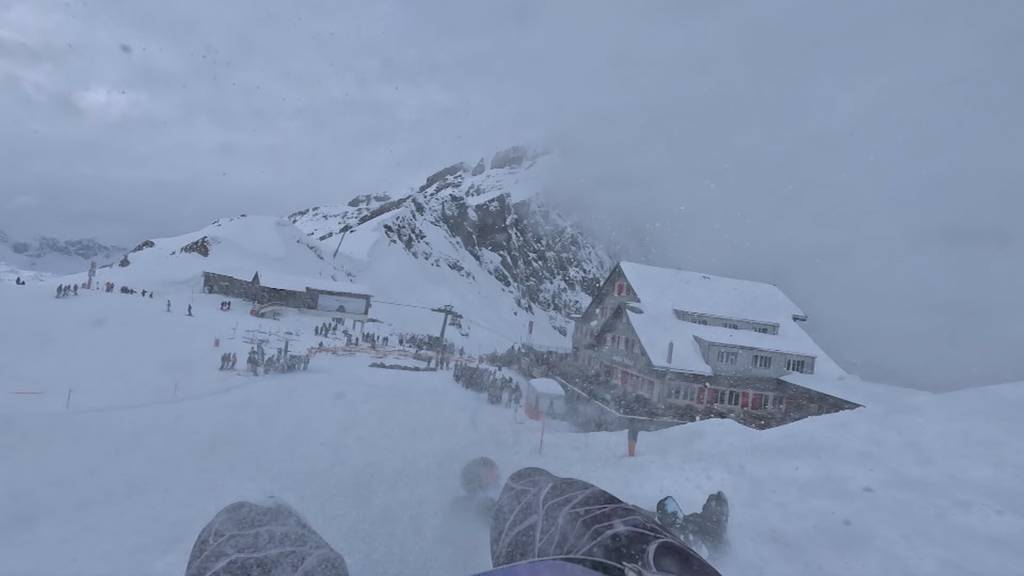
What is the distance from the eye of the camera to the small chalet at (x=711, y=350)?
26547 mm

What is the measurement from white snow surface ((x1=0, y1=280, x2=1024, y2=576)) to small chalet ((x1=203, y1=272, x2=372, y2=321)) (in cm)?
2618

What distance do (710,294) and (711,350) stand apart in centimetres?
613

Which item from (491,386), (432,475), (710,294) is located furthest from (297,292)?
(432,475)

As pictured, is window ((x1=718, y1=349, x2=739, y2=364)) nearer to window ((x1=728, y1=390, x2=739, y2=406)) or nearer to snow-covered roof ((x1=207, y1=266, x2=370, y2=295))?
window ((x1=728, y1=390, x2=739, y2=406))

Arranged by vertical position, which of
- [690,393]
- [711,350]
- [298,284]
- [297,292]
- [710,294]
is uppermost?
[710,294]

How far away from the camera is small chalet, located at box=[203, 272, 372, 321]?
4303 centimetres

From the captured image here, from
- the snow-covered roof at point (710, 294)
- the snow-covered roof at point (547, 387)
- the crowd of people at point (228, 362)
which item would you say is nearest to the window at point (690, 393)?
the snow-covered roof at point (710, 294)

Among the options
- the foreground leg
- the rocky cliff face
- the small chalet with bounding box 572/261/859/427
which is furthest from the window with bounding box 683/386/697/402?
the rocky cliff face

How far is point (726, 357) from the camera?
27.9 metres

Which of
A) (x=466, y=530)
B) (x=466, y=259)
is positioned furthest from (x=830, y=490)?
(x=466, y=259)

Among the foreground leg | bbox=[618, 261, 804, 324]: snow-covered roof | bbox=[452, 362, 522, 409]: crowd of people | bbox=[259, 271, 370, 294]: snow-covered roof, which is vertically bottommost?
bbox=[452, 362, 522, 409]: crowd of people

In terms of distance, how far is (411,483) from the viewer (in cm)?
1059

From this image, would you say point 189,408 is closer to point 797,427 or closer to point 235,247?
point 797,427

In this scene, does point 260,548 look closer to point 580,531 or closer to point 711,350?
point 580,531
